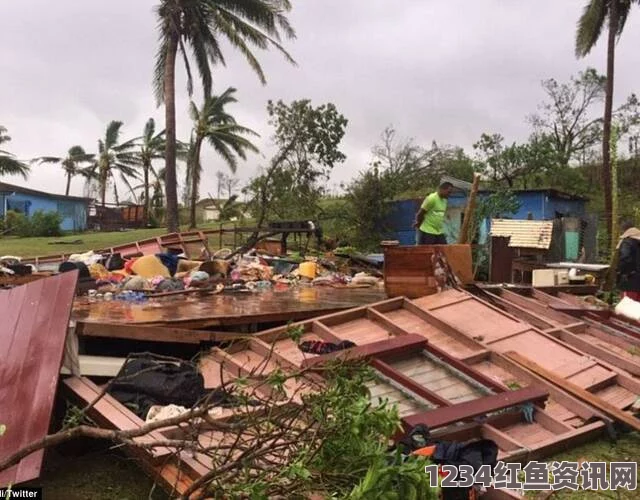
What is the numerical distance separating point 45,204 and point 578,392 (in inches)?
1281

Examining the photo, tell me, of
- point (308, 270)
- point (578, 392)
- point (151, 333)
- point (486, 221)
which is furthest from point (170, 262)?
point (486, 221)

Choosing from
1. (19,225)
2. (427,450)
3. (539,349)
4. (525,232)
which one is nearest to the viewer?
(427,450)

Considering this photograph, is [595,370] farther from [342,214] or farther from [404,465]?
[342,214]

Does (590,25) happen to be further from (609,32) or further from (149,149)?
(149,149)

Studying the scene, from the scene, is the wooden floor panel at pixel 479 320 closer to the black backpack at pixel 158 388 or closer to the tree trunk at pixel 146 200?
the black backpack at pixel 158 388

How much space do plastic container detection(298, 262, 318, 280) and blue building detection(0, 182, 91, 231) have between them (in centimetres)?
2405

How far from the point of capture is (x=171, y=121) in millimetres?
17078

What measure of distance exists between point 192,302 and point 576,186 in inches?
742

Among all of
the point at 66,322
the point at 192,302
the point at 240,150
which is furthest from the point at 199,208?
the point at 66,322

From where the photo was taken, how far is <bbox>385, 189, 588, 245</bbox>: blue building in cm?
1667

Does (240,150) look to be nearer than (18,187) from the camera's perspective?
Yes

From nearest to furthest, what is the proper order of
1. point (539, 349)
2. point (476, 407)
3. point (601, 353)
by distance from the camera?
1. point (476, 407)
2. point (539, 349)
3. point (601, 353)

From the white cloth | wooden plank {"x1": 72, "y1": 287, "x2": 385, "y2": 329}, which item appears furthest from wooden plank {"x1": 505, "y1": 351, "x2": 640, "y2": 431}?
the white cloth

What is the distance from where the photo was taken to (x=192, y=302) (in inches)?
274
